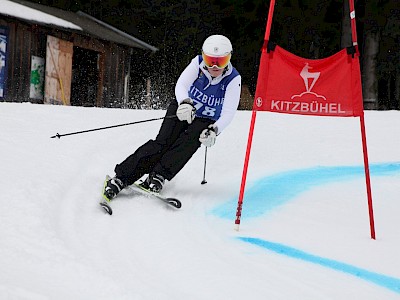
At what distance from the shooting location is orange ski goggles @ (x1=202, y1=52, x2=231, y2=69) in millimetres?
5262

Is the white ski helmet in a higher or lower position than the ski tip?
higher

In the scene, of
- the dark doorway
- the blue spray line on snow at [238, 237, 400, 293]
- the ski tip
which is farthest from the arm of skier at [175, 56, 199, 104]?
the dark doorway

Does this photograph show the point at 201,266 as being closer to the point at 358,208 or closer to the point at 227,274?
the point at 227,274

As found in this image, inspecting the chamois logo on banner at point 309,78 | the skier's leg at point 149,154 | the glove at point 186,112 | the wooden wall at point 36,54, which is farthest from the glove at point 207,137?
the wooden wall at point 36,54

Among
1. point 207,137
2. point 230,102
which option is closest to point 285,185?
point 230,102

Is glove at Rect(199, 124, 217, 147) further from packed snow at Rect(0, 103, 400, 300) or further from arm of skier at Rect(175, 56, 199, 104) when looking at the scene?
packed snow at Rect(0, 103, 400, 300)

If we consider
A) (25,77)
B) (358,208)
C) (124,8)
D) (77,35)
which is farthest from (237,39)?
(358,208)

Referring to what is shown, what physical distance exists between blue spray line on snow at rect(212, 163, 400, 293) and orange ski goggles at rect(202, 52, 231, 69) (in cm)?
125

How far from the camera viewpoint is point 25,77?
16312mm

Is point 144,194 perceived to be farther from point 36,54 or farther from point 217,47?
point 36,54

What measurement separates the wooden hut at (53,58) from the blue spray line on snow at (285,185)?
1084 centimetres

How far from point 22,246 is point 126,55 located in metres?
17.4

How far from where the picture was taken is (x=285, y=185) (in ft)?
20.4

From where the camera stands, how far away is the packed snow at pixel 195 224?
10.9 ft
